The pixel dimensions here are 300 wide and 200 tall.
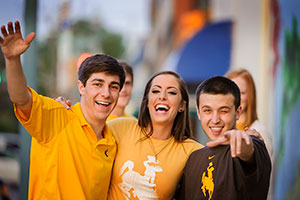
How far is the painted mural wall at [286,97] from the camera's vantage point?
5.23 m

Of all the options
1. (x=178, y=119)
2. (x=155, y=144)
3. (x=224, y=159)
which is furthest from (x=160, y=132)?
(x=224, y=159)

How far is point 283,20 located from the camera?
20.5 ft

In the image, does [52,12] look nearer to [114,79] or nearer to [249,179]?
[114,79]

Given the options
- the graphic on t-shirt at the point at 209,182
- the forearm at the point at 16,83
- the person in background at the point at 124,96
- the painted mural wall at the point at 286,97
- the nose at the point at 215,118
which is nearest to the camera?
the forearm at the point at 16,83

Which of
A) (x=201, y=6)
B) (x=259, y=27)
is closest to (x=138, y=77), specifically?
(x=201, y=6)

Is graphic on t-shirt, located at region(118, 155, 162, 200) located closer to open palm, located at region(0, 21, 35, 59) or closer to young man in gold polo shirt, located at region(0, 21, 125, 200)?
young man in gold polo shirt, located at region(0, 21, 125, 200)

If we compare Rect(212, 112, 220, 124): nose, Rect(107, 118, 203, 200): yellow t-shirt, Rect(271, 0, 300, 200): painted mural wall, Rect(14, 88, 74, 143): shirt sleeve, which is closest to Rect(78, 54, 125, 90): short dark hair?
Rect(14, 88, 74, 143): shirt sleeve

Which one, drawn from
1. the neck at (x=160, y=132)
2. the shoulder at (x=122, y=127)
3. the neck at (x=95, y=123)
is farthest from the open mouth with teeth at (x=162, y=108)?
the neck at (x=95, y=123)

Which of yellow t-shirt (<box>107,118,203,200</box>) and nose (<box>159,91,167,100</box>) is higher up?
nose (<box>159,91,167,100</box>)

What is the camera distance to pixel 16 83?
93.7 inches

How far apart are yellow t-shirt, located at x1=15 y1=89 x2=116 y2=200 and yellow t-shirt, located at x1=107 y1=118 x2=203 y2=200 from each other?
0.21m

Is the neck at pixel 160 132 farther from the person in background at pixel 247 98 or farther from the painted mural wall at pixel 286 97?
the painted mural wall at pixel 286 97

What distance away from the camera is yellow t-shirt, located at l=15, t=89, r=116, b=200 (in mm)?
2693

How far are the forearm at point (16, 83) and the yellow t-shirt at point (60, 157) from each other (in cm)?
13
